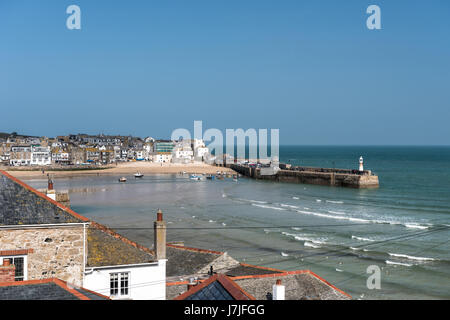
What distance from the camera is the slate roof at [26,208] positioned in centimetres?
1175

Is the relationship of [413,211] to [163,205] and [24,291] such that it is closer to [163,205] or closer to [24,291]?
[163,205]

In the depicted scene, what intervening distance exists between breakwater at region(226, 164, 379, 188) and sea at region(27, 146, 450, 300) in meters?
5.14

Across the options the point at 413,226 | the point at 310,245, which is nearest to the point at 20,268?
the point at 310,245

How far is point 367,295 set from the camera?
21031 mm

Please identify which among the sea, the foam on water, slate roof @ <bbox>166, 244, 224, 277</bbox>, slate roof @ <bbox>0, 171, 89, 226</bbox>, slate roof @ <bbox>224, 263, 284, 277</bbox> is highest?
slate roof @ <bbox>0, 171, 89, 226</bbox>

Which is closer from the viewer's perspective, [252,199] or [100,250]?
[100,250]

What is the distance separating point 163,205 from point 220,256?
123 ft

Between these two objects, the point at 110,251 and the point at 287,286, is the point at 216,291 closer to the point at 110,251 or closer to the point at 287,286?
the point at 110,251

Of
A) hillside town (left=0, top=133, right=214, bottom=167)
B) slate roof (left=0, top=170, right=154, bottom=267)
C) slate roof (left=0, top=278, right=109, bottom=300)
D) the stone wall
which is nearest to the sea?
slate roof (left=0, top=170, right=154, bottom=267)

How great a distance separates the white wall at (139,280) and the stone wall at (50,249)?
14.2 inches

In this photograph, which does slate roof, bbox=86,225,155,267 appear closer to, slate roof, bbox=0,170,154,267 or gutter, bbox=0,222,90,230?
slate roof, bbox=0,170,154,267

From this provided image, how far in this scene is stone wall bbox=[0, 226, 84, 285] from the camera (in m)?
11.5

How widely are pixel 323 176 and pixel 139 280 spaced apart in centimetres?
7116
